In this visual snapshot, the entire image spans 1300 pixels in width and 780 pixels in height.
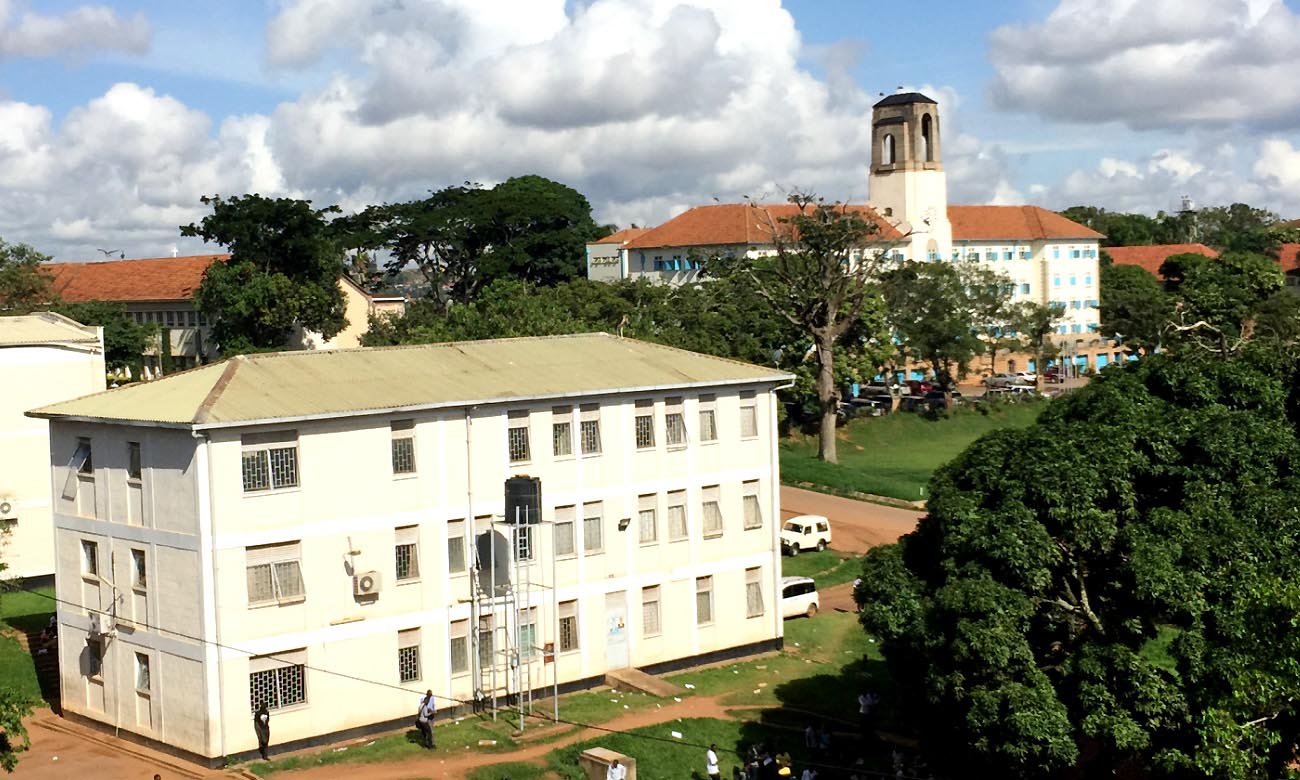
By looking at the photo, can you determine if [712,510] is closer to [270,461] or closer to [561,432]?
[561,432]

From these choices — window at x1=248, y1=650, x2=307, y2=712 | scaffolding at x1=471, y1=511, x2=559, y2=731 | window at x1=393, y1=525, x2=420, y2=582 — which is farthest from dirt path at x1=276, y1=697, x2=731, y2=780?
window at x1=393, y1=525, x2=420, y2=582

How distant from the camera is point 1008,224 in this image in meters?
120

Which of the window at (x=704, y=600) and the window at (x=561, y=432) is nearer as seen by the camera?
the window at (x=561, y=432)

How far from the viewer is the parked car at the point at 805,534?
52000 mm

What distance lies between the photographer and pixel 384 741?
32.2 meters

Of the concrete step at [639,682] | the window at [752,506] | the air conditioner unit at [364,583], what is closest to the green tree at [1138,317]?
the window at [752,506]

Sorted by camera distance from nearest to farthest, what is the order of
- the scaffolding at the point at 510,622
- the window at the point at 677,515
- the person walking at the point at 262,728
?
the person walking at the point at 262,728 < the scaffolding at the point at 510,622 < the window at the point at 677,515

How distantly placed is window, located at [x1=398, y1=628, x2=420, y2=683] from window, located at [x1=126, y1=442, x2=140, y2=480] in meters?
6.64

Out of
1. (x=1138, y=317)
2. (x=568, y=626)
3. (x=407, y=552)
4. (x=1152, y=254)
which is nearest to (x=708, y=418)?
(x=568, y=626)

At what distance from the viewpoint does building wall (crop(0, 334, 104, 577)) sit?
148 ft

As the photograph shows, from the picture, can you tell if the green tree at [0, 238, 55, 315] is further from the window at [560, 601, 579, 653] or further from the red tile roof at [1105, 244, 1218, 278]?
the red tile roof at [1105, 244, 1218, 278]

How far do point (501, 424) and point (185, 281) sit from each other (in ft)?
210

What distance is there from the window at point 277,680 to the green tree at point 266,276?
47.4m

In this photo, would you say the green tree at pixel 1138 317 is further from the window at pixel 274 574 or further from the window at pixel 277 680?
the window at pixel 277 680
